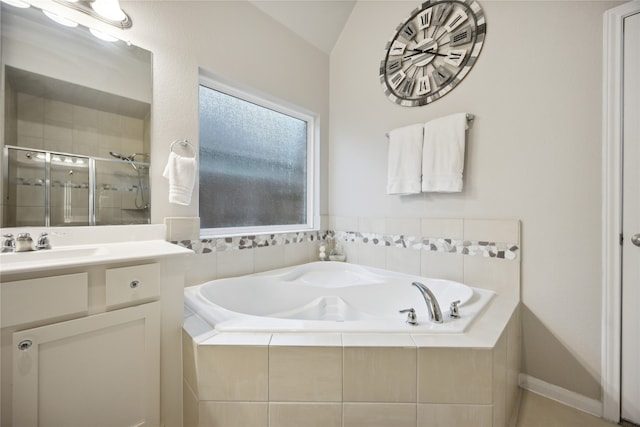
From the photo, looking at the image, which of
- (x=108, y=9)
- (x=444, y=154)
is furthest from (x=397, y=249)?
(x=108, y=9)

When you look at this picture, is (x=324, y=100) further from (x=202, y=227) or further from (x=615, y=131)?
(x=615, y=131)

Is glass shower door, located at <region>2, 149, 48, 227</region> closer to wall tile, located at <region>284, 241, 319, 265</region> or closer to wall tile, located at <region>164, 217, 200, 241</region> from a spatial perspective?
wall tile, located at <region>164, 217, 200, 241</region>

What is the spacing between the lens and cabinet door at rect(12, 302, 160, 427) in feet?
2.56

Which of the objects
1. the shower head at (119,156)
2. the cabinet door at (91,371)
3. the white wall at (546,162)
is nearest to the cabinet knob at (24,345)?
the cabinet door at (91,371)

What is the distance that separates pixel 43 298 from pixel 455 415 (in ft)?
4.63

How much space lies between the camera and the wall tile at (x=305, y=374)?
91cm

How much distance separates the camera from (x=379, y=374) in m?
0.91

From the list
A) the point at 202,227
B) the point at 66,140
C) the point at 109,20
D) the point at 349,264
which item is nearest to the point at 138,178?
the point at 66,140

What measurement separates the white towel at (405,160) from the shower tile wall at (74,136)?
156cm

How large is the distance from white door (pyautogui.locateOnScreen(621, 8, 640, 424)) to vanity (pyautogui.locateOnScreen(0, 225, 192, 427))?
202 centimetres

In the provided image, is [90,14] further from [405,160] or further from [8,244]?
[405,160]

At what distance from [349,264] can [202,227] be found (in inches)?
45.8

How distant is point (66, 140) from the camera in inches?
46.8

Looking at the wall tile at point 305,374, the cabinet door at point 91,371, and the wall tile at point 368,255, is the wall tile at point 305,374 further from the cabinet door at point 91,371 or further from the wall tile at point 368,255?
the wall tile at point 368,255
